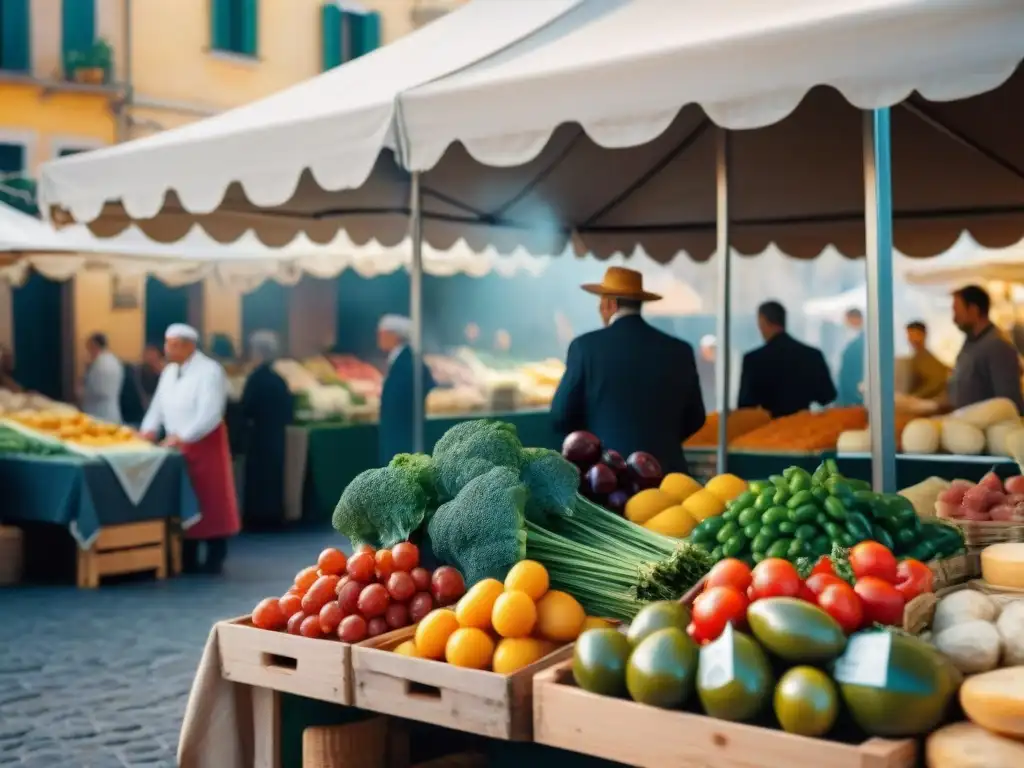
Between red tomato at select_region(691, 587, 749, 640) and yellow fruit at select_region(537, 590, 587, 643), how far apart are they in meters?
0.41

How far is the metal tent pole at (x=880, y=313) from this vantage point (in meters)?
4.39

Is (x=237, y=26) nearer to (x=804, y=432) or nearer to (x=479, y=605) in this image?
(x=804, y=432)

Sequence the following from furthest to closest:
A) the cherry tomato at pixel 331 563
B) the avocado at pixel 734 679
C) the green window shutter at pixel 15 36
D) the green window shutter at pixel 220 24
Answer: the green window shutter at pixel 220 24 → the green window shutter at pixel 15 36 → the cherry tomato at pixel 331 563 → the avocado at pixel 734 679

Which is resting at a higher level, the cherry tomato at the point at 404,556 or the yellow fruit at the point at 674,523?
the yellow fruit at the point at 674,523

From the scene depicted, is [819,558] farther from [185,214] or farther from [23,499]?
[23,499]

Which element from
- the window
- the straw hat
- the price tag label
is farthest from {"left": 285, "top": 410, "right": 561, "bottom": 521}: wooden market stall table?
the window

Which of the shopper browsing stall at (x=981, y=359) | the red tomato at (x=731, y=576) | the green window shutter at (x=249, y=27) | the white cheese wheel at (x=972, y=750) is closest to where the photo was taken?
the white cheese wheel at (x=972, y=750)

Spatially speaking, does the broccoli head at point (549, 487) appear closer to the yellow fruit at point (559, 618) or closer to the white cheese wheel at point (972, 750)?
the yellow fruit at point (559, 618)

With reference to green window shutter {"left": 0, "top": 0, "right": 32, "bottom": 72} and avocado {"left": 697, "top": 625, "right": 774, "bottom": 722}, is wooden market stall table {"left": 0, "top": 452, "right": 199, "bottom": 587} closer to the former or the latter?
avocado {"left": 697, "top": 625, "right": 774, "bottom": 722}

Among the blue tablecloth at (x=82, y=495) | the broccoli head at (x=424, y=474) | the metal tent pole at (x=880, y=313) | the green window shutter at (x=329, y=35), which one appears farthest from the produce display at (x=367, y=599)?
the green window shutter at (x=329, y=35)

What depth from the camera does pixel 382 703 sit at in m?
2.90

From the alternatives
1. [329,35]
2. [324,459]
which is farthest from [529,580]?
[329,35]

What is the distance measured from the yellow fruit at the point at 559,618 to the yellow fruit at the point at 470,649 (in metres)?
0.14

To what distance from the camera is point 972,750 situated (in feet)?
7.25
